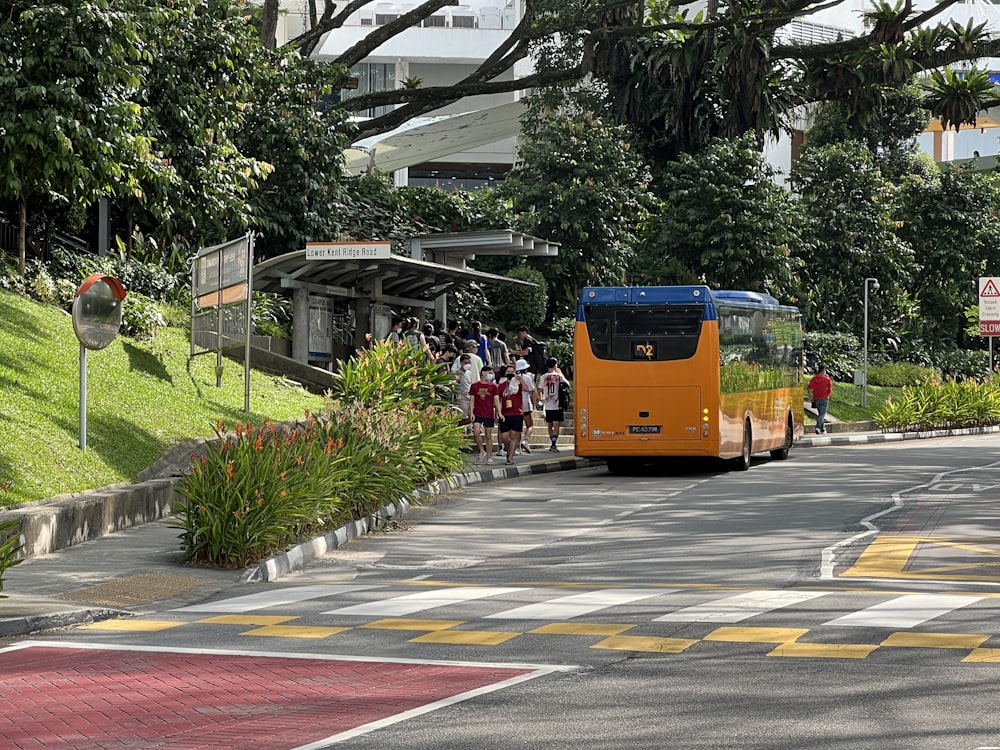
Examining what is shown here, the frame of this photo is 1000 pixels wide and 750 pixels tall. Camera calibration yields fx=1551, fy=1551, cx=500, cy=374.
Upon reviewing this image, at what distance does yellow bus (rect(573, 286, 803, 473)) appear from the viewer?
26.5 metres

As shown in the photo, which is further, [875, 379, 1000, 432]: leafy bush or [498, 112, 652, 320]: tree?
[498, 112, 652, 320]: tree

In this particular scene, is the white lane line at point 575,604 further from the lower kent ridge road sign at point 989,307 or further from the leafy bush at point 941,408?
the lower kent ridge road sign at point 989,307

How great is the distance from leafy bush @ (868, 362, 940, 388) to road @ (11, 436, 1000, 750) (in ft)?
119

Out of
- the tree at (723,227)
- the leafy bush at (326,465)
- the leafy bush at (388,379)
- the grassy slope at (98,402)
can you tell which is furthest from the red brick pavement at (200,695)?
the tree at (723,227)

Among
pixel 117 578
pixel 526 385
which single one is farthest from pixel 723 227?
pixel 117 578

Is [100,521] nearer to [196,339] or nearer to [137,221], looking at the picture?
[196,339]

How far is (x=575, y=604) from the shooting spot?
1204 centimetres

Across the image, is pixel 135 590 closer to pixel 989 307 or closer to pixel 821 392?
pixel 821 392

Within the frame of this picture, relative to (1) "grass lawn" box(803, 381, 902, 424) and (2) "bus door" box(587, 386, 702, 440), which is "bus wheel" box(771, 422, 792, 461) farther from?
(1) "grass lawn" box(803, 381, 902, 424)

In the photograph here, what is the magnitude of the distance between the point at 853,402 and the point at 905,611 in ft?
127

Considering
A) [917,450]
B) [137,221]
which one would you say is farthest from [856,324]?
[137,221]

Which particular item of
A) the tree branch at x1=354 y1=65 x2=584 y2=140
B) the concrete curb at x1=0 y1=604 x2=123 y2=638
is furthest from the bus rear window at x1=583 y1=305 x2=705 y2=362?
the tree branch at x1=354 y1=65 x2=584 y2=140

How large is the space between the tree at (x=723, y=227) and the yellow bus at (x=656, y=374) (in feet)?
67.7

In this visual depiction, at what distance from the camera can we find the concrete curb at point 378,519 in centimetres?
1480
